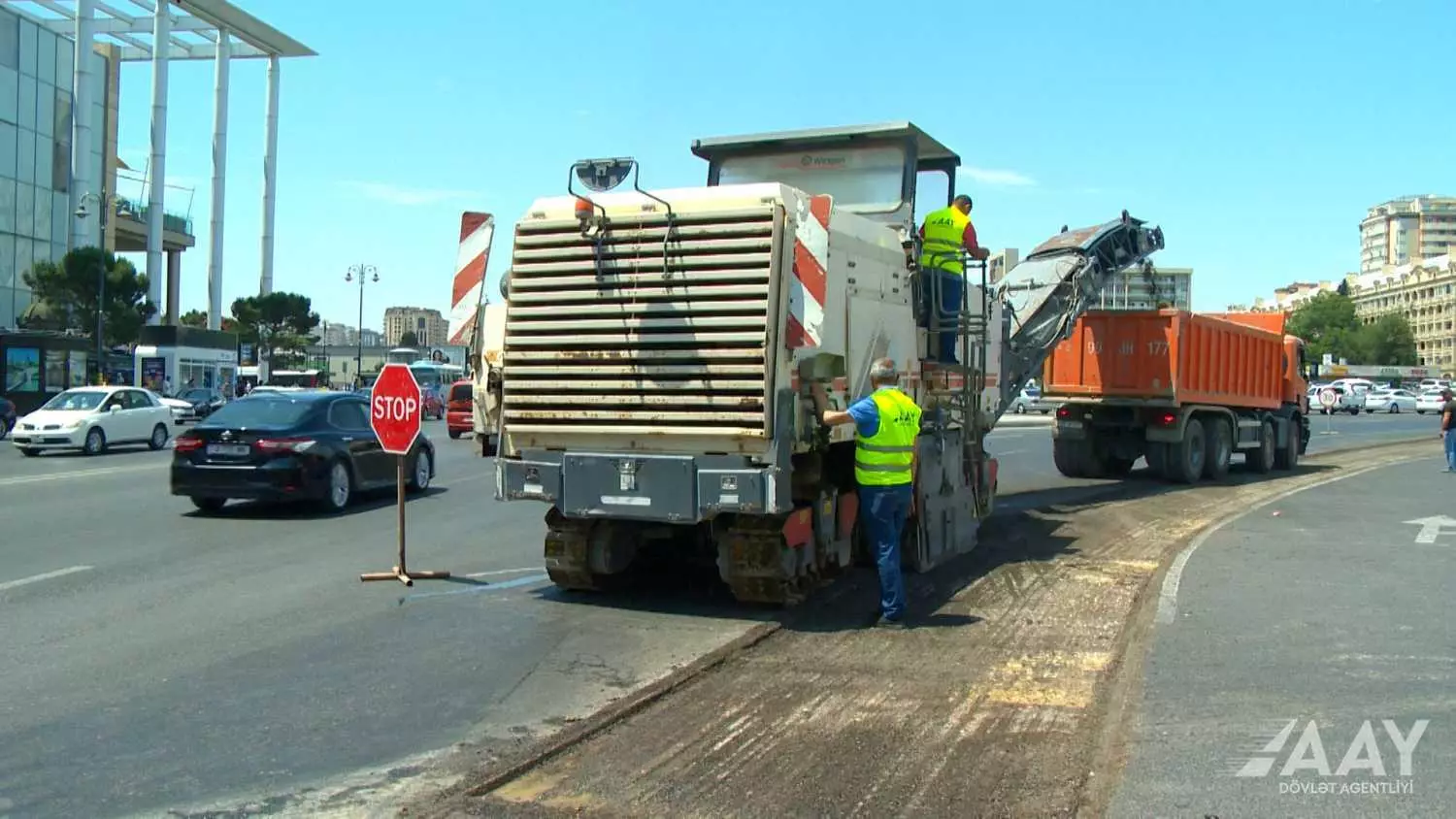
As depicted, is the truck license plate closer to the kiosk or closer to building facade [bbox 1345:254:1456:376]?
the kiosk

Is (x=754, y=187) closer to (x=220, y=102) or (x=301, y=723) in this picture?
(x=301, y=723)

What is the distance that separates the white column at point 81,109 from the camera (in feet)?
169

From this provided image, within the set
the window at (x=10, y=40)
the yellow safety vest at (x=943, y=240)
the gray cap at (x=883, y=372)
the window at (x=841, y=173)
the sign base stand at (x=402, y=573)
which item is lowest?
the sign base stand at (x=402, y=573)

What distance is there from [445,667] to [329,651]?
2.96 feet

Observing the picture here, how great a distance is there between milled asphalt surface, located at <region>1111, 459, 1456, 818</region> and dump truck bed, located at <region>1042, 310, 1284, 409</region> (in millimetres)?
6500

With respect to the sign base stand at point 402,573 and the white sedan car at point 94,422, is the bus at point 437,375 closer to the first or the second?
the white sedan car at point 94,422

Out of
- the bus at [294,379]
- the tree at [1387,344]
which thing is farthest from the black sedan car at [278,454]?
the tree at [1387,344]

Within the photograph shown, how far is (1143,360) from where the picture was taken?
61.1 feet

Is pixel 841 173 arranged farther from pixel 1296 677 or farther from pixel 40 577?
pixel 40 577

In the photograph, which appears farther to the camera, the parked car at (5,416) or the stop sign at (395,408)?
the parked car at (5,416)

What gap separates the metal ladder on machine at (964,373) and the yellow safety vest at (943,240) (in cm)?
11

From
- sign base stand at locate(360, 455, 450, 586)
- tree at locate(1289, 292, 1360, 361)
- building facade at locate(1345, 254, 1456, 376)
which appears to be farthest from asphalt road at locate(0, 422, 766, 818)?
building facade at locate(1345, 254, 1456, 376)

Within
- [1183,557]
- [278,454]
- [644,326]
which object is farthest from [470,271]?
[1183,557]

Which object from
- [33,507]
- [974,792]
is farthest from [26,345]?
[974,792]
